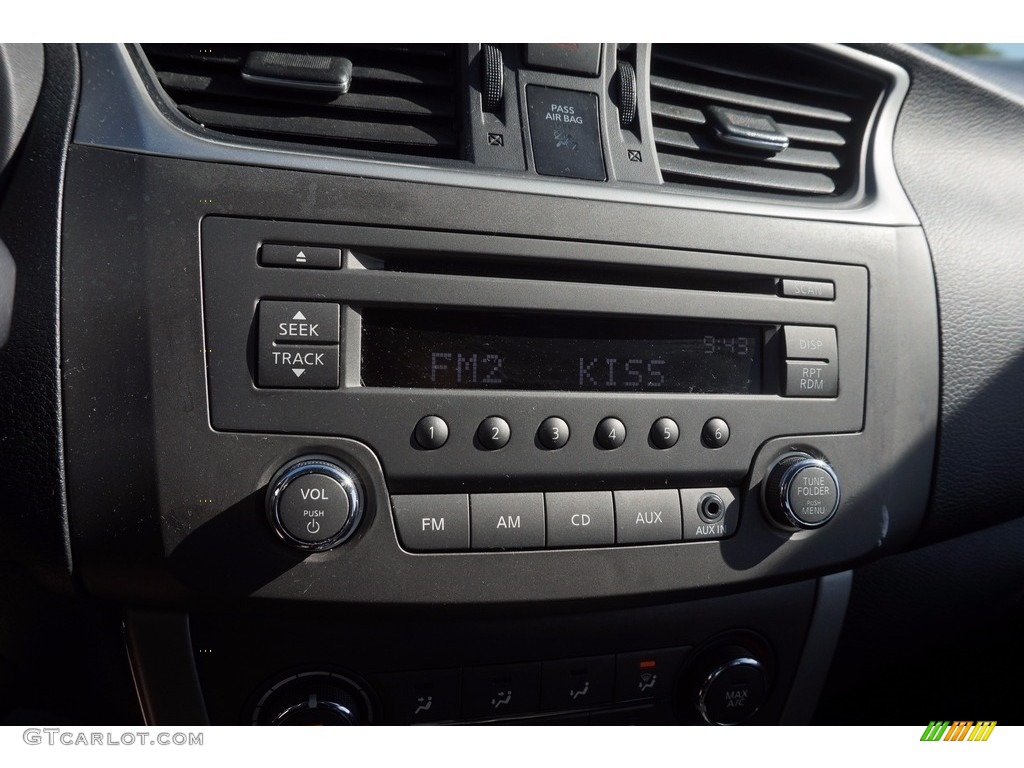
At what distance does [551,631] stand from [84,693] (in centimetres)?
71

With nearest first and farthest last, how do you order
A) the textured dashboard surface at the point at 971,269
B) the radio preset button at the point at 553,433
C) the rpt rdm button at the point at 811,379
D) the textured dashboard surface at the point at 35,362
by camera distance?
1. the textured dashboard surface at the point at 35,362
2. the radio preset button at the point at 553,433
3. the rpt rdm button at the point at 811,379
4. the textured dashboard surface at the point at 971,269

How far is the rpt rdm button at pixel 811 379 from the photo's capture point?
1111 millimetres

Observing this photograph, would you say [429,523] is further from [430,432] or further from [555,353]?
[555,353]

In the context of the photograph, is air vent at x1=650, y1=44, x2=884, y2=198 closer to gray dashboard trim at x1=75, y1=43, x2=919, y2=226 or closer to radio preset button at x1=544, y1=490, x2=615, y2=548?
gray dashboard trim at x1=75, y1=43, x2=919, y2=226

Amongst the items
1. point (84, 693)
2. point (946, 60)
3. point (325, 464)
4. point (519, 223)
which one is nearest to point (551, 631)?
point (325, 464)

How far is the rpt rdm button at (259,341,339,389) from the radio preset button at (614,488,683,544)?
405 mm

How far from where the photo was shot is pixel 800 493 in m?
1.08

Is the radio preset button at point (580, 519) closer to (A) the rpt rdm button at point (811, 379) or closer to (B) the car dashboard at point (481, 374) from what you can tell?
(B) the car dashboard at point (481, 374)

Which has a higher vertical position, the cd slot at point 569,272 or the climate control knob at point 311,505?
the cd slot at point 569,272

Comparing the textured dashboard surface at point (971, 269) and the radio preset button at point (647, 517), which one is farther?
the textured dashboard surface at point (971, 269)

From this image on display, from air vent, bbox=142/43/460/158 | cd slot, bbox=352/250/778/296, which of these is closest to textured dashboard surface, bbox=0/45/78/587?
air vent, bbox=142/43/460/158

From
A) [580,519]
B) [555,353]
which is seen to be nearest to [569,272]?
[555,353]

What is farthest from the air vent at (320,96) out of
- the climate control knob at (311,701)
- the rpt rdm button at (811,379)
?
the climate control knob at (311,701)

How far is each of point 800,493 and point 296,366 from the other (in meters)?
0.69
